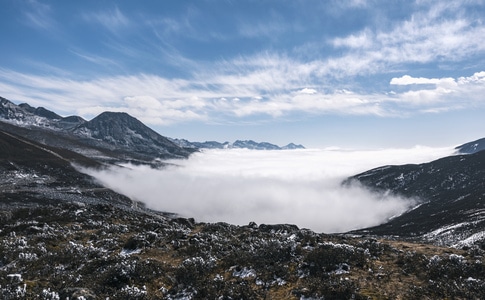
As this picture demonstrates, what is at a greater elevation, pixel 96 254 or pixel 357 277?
pixel 357 277

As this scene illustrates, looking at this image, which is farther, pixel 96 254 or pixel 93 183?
pixel 93 183

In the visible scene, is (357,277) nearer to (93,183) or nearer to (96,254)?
(96,254)

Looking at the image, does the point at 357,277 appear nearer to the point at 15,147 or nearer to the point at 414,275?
the point at 414,275

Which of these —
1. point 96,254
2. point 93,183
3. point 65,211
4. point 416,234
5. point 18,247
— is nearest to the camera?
point 96,254

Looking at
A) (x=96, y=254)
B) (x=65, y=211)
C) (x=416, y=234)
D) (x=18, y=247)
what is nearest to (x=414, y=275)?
(x=96, y=254)

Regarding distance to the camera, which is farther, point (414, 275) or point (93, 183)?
point (93, 183)

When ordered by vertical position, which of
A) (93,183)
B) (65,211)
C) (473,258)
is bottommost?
(93,183)

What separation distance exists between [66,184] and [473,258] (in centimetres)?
16453

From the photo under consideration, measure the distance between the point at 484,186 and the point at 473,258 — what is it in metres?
195

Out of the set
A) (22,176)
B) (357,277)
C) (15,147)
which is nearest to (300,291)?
(357,277)

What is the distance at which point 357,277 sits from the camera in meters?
17.0

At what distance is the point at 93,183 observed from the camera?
170 m

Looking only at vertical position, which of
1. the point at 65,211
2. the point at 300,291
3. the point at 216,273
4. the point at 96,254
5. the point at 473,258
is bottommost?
the point at 65,211

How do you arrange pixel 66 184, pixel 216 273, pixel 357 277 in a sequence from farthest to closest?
pixel 66 184
pixel 216 273
pixel 357 277
